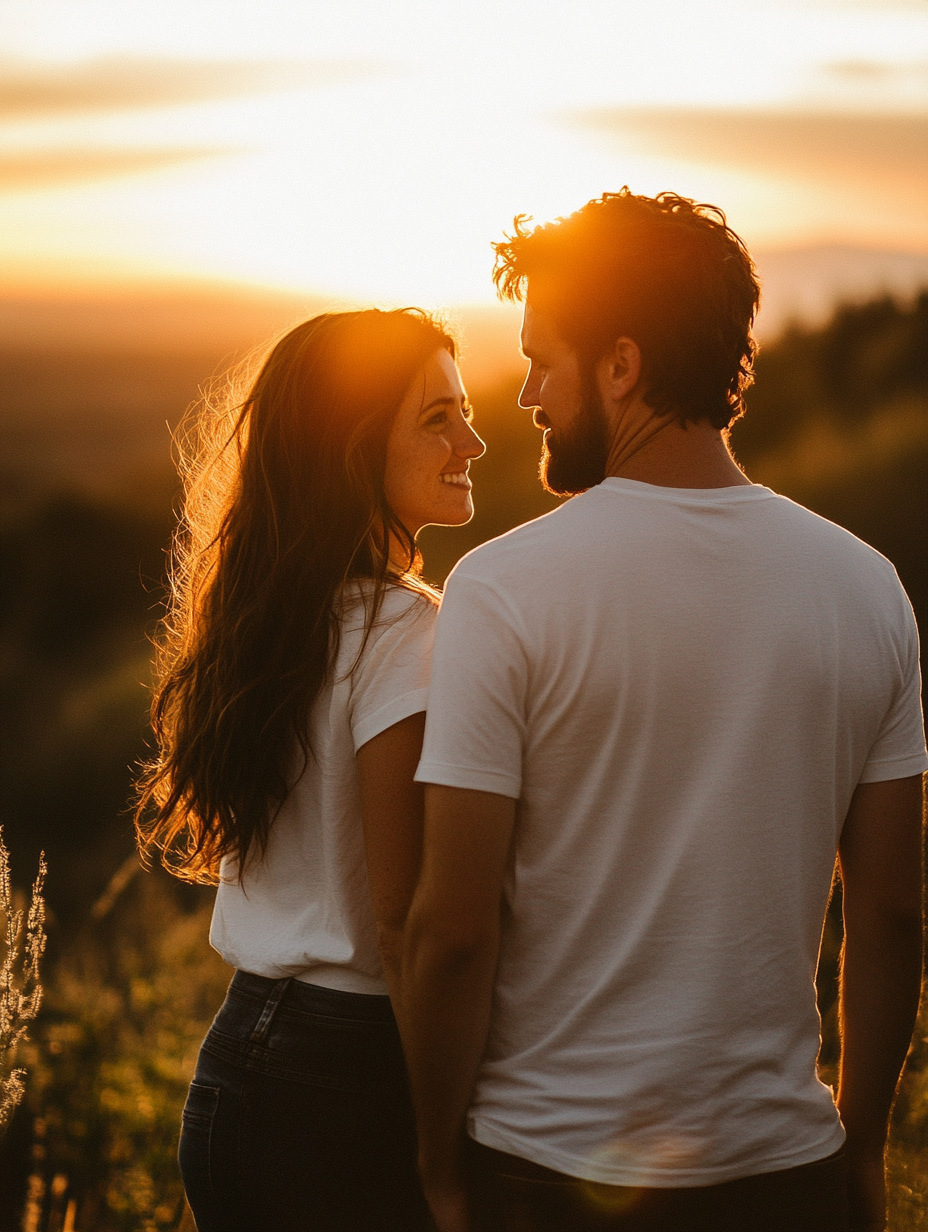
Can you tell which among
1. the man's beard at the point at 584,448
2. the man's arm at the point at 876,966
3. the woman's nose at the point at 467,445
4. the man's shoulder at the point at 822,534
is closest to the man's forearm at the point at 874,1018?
the man's arm at the point at 876,966

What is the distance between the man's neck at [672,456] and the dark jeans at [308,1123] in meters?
0.92

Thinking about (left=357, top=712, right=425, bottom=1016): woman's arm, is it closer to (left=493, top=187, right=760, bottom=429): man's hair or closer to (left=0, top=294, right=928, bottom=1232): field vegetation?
(left=493, top=187, right=760, bottom=429): man's hair

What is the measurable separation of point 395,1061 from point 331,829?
0.38m

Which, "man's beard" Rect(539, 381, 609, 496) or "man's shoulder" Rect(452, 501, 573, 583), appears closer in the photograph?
"man's shoulder" Rect(452, 501, 573, 583)

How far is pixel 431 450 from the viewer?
1950 millimetres

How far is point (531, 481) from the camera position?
41.7 ft

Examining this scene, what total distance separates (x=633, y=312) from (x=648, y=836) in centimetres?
76

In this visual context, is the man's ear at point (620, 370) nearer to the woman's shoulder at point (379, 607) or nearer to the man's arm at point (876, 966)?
the woman's shoulder at point (379, 607)

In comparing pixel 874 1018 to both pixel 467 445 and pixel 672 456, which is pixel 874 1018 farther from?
pixel 467 445

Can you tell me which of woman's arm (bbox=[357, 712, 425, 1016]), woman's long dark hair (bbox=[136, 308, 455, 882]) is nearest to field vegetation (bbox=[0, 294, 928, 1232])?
woman's long dark hair (bbox=[136, 308, 455, 882])

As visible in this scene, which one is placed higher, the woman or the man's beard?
the man's beard

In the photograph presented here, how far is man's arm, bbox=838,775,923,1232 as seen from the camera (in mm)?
1584

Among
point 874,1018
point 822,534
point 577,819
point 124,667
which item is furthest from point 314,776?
point 124,667

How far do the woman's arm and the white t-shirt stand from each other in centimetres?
18
